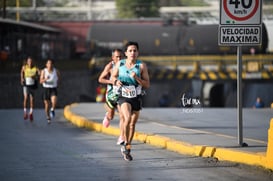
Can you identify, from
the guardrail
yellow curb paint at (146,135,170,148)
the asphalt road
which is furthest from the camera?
the guardrail

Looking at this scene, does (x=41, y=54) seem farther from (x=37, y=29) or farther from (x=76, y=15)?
(x=76, y=15)

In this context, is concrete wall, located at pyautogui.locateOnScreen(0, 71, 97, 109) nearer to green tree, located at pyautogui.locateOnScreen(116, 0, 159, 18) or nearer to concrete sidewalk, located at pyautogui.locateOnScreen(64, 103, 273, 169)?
concrete sidewalk, located at pyautogui.locateOnScreen(64, 103, 273, 169)

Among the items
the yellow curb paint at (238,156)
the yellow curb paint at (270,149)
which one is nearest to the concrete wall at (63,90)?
the yellow curb paint at (238,156)

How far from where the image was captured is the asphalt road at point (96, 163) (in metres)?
9.98

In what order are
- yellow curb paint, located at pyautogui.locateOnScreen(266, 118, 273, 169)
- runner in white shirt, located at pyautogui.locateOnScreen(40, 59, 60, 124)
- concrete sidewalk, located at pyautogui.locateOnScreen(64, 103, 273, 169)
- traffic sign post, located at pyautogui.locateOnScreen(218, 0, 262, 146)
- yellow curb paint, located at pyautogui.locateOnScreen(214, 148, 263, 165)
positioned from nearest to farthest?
yellow curb paint, located at pyautogui.locateOnScreen(266, 118, 273, 169) < yellow curb paint, located at pyautogui.locateOnScreen(214, 148, 263, 165) < concrete sidewalk, located at pyautogui.locateOnScreen(64, 103, 273, 169) < traffic sign post, located at pyautogui.locateOnScreen(218, 0, 262, 146) < runner in white shirt, located at pyautogui.locateOnScreen(40, 59, 60, 124)

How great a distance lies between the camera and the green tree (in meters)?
86.5

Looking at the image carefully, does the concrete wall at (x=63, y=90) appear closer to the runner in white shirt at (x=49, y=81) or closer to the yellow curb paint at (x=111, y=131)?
the runner in white shirt at (x=49, y=81)

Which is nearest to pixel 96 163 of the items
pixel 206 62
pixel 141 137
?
pixel 141 137

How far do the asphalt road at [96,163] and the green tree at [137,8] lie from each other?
7105 centimetres

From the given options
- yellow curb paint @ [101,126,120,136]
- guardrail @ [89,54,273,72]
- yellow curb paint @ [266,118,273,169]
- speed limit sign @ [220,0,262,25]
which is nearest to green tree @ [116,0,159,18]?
guardrail @ [89,54,273,72]

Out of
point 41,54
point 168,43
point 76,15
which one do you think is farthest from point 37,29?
point 76,15

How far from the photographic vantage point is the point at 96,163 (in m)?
11.4

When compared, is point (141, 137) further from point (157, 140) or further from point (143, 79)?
point (143, 79)

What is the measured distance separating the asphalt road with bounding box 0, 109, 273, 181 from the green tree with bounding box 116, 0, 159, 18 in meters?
71.0
